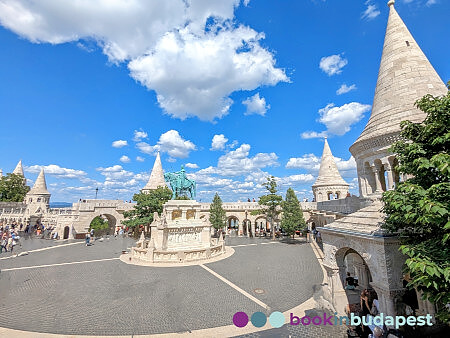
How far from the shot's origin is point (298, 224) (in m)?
23.4

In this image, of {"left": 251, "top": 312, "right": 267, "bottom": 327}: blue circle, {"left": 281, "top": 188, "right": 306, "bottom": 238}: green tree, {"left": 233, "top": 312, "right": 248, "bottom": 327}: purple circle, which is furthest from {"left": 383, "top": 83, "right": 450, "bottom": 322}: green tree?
{"left": 281, "top": 188, "right": 306, "bottom": 238}: green tree

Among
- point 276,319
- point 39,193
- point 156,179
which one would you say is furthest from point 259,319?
point 39,193

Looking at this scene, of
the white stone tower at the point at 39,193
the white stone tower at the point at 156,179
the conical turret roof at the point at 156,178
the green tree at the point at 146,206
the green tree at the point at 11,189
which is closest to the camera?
the green tree at the point at 146,206

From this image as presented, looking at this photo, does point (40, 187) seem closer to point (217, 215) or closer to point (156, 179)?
point (156, 179)

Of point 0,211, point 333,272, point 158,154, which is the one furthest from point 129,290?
point 0,211

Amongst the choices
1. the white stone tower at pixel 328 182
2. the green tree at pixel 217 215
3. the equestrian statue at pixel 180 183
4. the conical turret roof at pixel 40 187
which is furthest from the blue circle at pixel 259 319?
the conical turret roof at pixel 40 187

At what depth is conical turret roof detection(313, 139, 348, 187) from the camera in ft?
94.3

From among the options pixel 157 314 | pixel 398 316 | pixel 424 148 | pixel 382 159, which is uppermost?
pixel 382 159

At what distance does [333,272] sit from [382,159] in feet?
19.1

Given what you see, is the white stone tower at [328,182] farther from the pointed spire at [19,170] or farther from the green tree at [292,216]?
the pointed spire at [19,170]

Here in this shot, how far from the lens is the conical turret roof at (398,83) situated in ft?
30.6

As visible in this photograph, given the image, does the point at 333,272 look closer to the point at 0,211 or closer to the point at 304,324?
the point at 304,324

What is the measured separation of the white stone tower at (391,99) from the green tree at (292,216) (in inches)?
530

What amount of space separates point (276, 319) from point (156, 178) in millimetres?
31960
